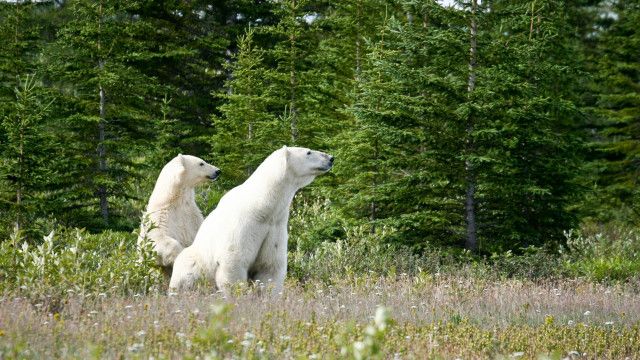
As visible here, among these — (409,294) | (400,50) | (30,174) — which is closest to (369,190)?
(400,50)

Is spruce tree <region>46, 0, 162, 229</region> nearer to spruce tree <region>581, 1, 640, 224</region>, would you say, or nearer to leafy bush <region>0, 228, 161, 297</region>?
leafy bush <region>0, 228, 161, 297</region>

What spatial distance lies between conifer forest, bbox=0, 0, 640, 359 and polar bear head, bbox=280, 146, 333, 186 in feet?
3.51

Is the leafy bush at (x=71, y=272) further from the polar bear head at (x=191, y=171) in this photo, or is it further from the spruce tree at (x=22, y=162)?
the spruce tree at (x=22, y=162)

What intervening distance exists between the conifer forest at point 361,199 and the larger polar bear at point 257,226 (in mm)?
254

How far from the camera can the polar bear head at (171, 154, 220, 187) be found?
8.00m

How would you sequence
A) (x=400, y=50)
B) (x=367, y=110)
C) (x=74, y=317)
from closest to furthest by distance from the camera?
(x=74, y=317) → (x=367, y=110) → (x=400, y=50)

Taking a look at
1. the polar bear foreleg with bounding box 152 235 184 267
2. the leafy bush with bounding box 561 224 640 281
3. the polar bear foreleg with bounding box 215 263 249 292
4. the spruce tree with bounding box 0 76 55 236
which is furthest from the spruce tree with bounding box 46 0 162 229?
the leafy bush with bounding box 561 224 640 281

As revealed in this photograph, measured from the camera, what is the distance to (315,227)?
12.6 metres

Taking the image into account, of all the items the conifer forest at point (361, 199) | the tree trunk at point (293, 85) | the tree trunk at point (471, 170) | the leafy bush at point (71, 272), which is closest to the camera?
the conifer forest at point (361, 199)

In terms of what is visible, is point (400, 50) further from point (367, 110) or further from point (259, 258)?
point (259, 258)

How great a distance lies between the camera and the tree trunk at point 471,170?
36.6 feet

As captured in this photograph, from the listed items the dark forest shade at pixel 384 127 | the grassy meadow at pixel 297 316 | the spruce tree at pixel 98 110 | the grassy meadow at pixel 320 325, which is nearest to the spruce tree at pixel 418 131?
the dark forest shade at pixel 384 127

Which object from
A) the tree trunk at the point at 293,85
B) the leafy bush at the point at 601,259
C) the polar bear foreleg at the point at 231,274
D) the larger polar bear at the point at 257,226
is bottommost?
the leafy bush at the point at 601,259

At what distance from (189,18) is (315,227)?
10.4 m
